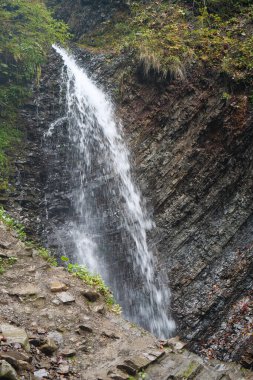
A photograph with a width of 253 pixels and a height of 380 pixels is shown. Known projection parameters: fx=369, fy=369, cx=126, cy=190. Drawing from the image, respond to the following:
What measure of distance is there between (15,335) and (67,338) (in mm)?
1017

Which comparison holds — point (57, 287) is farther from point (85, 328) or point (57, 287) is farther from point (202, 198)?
point (202, 198)

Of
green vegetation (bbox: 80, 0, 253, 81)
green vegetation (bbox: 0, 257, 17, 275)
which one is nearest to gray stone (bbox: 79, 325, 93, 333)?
green vegetation (bbox: 0, 257, 17, 275)

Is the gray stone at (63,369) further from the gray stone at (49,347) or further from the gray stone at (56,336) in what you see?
the gray stone at (56,336)

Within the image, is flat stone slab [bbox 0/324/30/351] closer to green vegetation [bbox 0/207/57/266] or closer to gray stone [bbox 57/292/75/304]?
gray stone [bbox 57/292/75/304]

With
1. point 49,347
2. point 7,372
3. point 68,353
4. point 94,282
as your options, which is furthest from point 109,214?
point 7,372

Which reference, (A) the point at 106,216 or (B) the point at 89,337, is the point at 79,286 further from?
(A) the point at 106,216

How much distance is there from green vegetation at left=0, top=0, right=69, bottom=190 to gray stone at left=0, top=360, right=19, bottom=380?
8.61 metres

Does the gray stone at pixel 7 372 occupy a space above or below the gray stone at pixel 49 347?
above

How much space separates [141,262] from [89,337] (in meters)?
4.14

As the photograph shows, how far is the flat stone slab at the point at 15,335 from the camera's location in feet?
15.1

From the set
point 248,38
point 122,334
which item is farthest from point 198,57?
point 122,334

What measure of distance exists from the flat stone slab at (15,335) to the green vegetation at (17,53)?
7.62 m

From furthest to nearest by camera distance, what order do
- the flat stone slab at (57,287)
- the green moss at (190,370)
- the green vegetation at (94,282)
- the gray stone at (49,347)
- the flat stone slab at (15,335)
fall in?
the green vegetation at (94,282)
the flat stone slab at (57,287)
the green moss at (190,370)
the gray stone at (49,347)
the flat stone slab at (15,335)

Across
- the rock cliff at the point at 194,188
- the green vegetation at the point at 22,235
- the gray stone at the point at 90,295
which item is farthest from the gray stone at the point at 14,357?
the rock cliff at the point at 194,188
